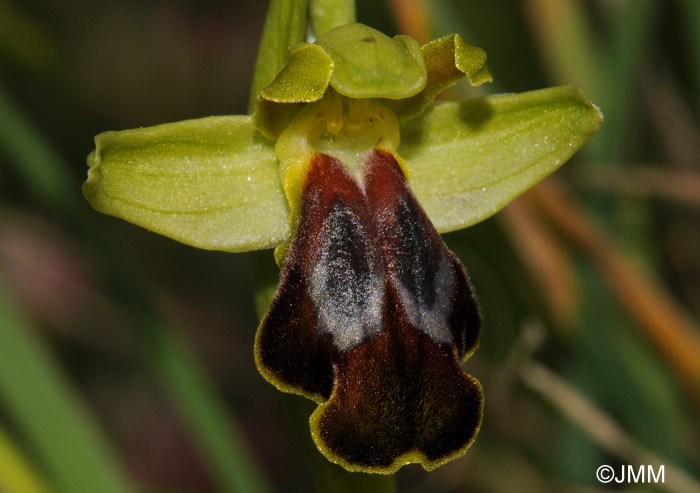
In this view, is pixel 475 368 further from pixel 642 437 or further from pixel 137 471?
pixel 137 471

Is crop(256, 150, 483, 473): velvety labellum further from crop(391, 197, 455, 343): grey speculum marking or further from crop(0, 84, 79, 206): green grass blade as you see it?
crop(0, 84, 79, 206): green grass blade

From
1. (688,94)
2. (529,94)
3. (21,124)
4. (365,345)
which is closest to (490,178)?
(529,94)

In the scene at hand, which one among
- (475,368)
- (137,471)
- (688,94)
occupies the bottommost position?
(137,471)

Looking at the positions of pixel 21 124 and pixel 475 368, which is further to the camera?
pixel 475 368

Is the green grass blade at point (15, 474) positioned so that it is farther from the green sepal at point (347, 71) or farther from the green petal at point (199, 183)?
the green sepal at point (347, 71)

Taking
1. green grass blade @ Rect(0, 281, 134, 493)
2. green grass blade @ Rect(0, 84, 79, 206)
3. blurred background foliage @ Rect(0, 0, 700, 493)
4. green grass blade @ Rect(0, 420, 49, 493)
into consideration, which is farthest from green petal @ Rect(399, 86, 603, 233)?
green grass blade @ Rect(0, 420, 49, 493)

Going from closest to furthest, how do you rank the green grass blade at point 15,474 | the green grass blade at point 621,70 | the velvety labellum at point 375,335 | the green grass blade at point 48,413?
1. the velvety labellum at point 375,335
2. the green grass blade at point 48,413
3. the green grass blade at point 15,474
4. the green grass blade at point 621,70

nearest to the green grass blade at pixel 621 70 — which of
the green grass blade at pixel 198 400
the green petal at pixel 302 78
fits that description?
the green grass blade at pixel 198 400
